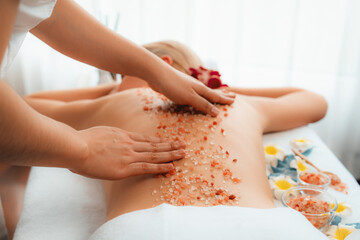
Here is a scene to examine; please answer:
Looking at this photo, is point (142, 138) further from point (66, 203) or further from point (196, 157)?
point (66, 203)

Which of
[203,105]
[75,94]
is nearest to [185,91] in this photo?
[203,105]

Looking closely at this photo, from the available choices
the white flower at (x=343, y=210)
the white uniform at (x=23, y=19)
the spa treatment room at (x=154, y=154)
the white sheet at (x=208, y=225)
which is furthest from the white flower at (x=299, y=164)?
the white uniform at (x=23, y=19)

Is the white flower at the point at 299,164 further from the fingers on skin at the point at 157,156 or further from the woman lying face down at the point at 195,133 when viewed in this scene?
the fingers on skin at the point at 157,156

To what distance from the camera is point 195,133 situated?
119cm

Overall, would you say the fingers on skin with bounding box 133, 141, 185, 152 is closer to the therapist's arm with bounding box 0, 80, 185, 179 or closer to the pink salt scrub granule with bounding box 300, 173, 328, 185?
the therapist's arm with bounding box 0, 80, 185, 179

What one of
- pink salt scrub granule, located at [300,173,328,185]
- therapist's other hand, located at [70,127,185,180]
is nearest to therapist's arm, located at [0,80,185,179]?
therapist's other hand, located at [70,127,185,180]

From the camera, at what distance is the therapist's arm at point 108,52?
1.15 meters

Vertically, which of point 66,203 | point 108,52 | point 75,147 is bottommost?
point 66,203

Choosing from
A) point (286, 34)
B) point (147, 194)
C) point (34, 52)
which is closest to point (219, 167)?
point (147, 194)

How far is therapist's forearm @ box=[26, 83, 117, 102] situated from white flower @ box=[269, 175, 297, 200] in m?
1.14

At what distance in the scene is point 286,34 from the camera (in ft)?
8.49

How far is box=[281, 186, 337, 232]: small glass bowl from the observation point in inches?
40.4

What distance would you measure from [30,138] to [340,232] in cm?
90

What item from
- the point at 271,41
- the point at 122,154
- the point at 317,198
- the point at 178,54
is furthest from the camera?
the point at 271,41
